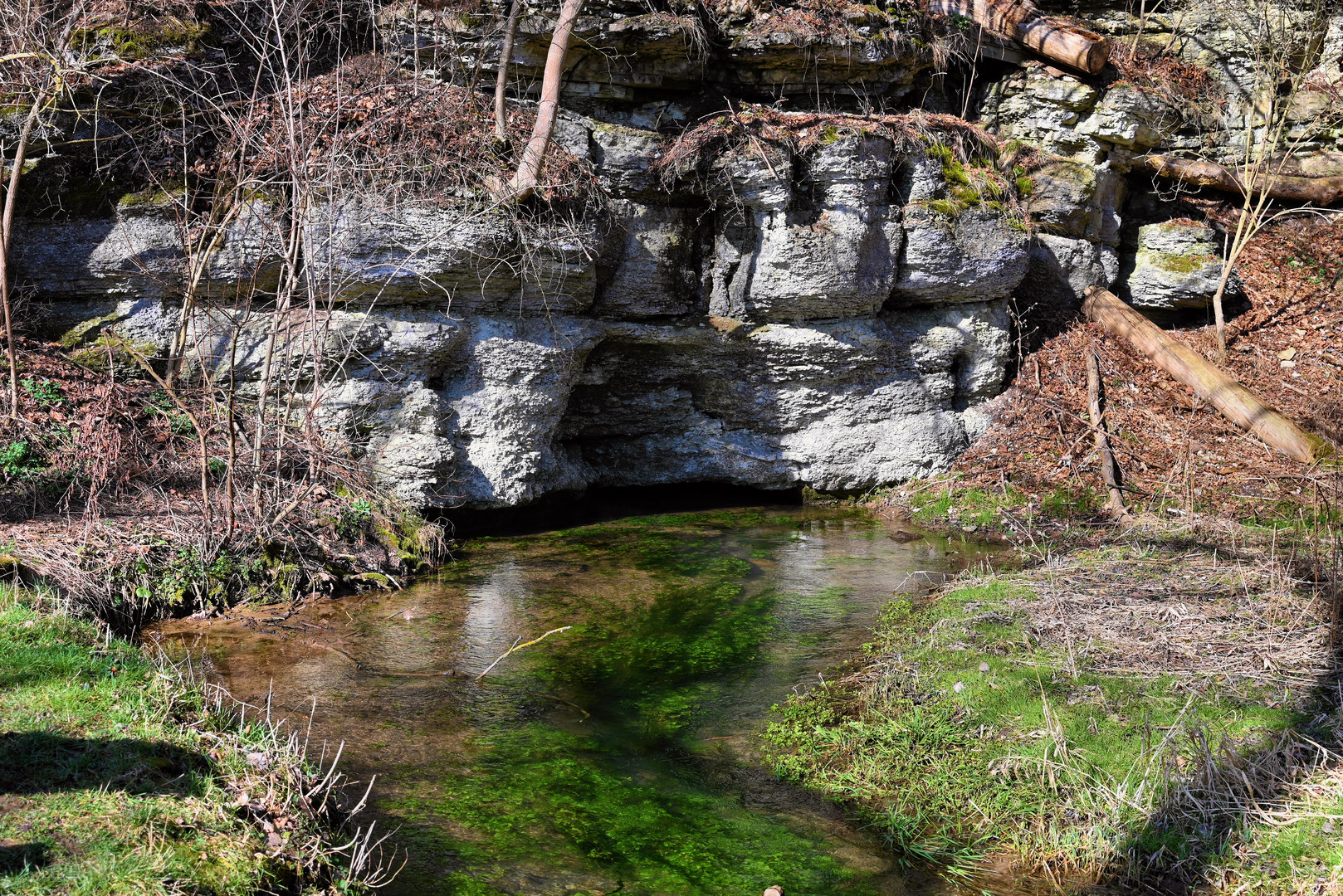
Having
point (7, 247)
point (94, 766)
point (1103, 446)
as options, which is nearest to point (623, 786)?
point (94, 766)

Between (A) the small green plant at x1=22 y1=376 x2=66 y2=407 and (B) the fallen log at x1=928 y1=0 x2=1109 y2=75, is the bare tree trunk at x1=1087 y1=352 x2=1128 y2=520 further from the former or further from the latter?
(A) the small green plant at x1=22 y1=376 x2=66 y2=407

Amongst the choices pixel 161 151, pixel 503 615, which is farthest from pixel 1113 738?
pixel 161 151

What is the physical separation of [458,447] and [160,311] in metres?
2.93

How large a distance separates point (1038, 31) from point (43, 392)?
11114mm

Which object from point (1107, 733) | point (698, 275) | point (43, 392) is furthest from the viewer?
point (698, 275)

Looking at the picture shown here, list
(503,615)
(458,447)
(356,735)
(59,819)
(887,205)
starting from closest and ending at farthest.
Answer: (59,819) → (356,735) → (503,615) → (458,447) → (887,205)

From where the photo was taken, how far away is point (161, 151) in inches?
325

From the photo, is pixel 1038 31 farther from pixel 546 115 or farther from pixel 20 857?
pixel 20 857

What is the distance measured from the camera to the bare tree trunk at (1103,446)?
886cm

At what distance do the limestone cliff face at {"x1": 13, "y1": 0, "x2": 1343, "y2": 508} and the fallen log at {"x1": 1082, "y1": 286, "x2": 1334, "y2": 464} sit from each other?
516 millimetres

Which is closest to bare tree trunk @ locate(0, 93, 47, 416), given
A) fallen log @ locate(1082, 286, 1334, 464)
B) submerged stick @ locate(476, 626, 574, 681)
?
submerged stick @ locate(476, 626, 574, 681)

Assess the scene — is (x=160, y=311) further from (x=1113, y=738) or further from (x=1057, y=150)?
(x=1057, y=150)

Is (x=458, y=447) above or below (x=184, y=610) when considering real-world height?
above

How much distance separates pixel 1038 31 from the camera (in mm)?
10812
